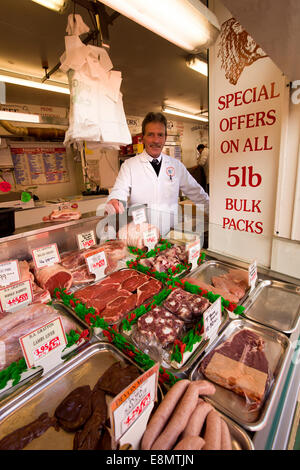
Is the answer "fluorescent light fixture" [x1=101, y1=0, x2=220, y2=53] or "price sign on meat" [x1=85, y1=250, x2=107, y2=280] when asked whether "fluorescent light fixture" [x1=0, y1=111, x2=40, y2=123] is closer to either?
"fluorescent light fixture" [x1=101, y1=0, x2=220, y2=53]

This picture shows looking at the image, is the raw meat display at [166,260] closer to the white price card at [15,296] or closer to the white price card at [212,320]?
the white price card at [212,320]

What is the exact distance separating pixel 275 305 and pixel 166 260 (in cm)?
92

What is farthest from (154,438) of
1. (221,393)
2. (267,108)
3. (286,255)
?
(267,108)

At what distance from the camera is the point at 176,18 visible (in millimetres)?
1274

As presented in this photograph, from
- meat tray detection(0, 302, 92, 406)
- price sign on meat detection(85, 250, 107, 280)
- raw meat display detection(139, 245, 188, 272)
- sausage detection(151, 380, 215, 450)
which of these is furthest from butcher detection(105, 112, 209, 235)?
sausage detection(151, 380, 215, 450)

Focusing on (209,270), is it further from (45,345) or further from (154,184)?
(154,184)

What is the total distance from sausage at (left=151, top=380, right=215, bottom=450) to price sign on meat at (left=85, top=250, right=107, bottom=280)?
119 centimetres

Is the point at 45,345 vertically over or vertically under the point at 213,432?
over

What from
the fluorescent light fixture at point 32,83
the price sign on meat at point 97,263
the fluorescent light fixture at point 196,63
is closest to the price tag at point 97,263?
the price sign on meat at point 97,263

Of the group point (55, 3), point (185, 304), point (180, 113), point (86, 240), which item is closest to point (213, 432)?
point (185, 304)

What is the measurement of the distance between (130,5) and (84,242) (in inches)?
71.6

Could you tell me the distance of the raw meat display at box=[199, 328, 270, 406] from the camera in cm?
104
